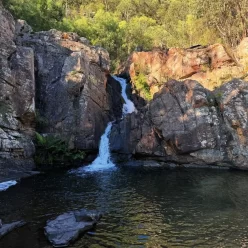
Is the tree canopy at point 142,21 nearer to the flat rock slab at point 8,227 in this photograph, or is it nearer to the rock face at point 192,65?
the rock face at point 192,65

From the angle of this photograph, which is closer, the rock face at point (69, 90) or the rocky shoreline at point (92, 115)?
the rocky shoreline at point (92, 115)

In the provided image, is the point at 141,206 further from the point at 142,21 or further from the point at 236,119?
the point at 142,21

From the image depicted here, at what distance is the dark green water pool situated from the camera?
12.9 m

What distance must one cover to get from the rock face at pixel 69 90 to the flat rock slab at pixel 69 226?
15155 mm

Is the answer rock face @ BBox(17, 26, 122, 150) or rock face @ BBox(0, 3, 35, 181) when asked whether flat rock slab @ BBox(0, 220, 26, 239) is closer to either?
rock face @ BBox(0, 3, 35, 181)

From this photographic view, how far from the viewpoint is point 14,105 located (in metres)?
27.5

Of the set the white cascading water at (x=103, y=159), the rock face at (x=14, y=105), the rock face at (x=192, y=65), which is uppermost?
the rock face at (x=192, y=65)

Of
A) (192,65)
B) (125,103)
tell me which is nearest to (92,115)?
(125,103)

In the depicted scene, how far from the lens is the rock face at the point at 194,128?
28.2 metres

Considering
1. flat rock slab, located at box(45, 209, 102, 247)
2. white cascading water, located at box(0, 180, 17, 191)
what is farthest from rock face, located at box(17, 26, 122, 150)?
flat rock slab, located at box(45, 209, 102, 247)

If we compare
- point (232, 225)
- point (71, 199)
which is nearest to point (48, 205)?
point (71, 199)

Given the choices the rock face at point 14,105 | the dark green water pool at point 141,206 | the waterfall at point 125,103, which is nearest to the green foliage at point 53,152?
the rock face at point 14,105

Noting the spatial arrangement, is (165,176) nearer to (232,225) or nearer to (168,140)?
(168,140)

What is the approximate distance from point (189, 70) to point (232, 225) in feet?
101
